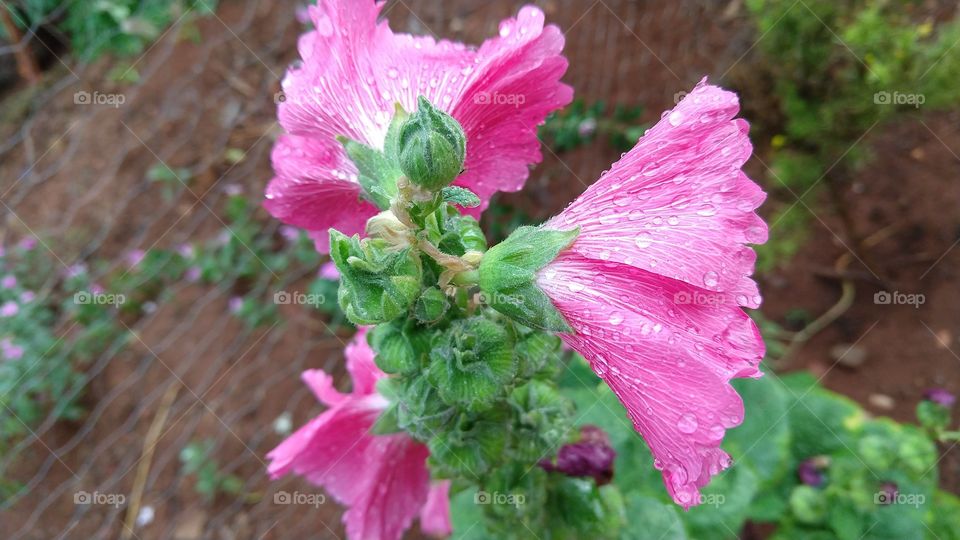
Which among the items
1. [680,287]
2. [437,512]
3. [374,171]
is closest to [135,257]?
[437,512]

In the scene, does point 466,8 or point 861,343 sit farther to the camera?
point 466,8

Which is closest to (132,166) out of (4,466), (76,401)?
(76,401)

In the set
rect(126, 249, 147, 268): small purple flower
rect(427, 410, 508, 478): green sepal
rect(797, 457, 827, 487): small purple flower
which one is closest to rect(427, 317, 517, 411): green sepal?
rect(427, 410, 508, 478): green sepal

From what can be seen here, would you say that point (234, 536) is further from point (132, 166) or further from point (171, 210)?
point (132, 166)

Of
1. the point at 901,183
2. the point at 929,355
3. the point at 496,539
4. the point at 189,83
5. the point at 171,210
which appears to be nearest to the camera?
the point at 496,539

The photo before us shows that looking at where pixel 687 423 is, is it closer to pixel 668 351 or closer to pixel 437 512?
pixel 668 351

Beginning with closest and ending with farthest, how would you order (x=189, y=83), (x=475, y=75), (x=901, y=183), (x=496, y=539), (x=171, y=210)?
(x=475, y=75) < (x=496, y=539) < (x=901, y=183) < (x=171, y=210) < (x=189, y=83)
